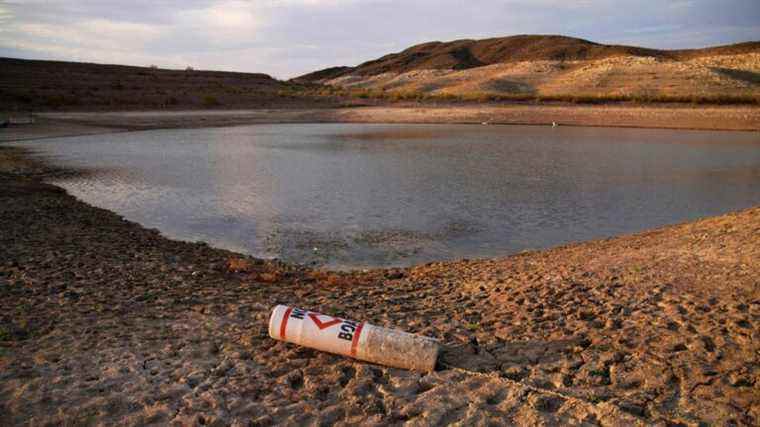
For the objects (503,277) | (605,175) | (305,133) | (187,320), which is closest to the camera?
(187,320)

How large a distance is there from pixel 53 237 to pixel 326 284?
4028 millimetres

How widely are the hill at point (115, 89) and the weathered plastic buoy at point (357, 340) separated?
3663 cm

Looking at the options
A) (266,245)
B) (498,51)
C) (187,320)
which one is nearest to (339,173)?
(266,245)

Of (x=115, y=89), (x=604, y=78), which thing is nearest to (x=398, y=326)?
(x=604, y=78)

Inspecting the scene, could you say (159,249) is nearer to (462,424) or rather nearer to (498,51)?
(462,424)

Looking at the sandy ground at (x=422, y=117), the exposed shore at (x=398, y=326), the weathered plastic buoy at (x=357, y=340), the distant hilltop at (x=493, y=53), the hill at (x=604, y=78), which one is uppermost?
the distant hilltop at (x=493, y=53)

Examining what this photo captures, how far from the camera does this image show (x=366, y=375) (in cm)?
383

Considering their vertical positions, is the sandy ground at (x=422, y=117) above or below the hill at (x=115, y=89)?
below

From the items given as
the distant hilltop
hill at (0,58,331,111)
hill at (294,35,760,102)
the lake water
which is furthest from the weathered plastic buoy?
the distant hilltop

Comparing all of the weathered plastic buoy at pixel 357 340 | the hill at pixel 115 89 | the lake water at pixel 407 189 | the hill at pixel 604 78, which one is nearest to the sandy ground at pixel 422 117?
the lake water at pixel 407 189

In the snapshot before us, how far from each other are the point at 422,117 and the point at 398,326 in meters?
29.6

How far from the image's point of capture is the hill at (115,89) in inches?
1452

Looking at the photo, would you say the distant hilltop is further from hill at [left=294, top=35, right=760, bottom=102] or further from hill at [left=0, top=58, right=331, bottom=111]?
hill at [left=0, top=58, right=331, bottom=111]

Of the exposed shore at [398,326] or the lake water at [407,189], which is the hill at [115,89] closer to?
the lake water at [407,189]
